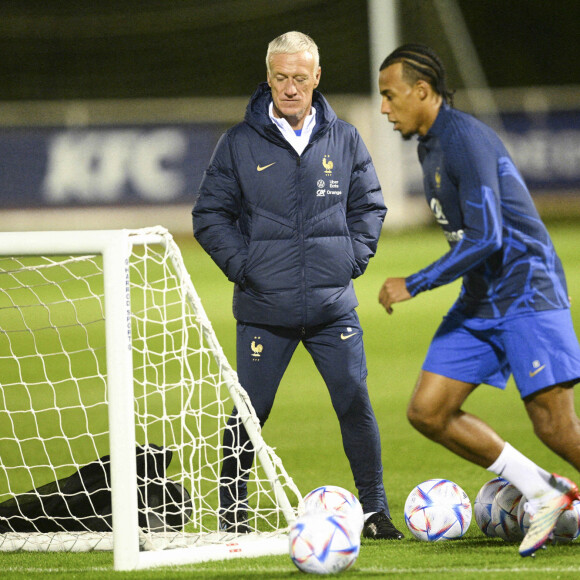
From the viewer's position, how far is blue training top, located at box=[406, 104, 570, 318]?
3986mm

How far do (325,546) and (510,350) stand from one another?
105 centimetres

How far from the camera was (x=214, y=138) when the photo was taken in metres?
20.5

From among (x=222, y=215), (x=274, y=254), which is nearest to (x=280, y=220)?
(x=274, y=254)

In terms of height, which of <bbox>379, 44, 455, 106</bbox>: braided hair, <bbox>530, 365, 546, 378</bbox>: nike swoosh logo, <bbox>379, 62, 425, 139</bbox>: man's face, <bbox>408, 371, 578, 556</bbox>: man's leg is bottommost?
<bbox>408, 371, 578, 556</bbox>: man's leg

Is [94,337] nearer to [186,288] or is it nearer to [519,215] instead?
[186,288]

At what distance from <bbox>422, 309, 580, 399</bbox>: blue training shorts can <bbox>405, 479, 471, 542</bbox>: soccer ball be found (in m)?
0.53

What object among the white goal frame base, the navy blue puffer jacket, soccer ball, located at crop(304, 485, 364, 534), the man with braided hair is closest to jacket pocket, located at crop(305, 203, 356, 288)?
the navy blue puffer jacket

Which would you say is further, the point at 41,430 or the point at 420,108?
the point at 41,430

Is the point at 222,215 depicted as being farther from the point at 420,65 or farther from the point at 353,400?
the point at 420,65

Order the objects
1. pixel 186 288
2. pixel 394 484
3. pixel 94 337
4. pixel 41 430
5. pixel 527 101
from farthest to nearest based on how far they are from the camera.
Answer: pixel 527 101 < pixel 94 337 < pixel 41 430 < pixel 394 484 < pixel 186 288

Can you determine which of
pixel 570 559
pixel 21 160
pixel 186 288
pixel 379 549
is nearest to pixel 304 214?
pixel 186 288

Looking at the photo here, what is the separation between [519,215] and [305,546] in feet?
4.91

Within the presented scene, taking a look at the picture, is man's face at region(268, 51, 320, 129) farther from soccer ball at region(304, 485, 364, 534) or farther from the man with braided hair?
soccer ball at region(304, 485, 364, 534)

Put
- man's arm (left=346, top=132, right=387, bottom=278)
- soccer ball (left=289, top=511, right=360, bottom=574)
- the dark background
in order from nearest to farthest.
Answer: soccer ball (left=289, top=511, right=360, bottom=574) < man's arm (left=346, top=132, right=387, bottom=278) < the dark background
